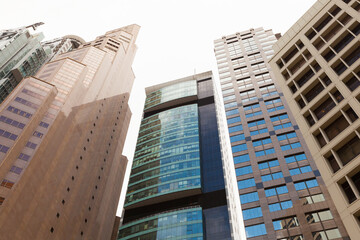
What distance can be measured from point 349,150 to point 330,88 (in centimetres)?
733

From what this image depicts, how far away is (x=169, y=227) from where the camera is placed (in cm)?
7900

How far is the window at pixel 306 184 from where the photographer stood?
55.7 metres

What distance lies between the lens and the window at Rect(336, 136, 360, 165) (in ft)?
82.2

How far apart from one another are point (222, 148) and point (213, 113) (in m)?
18.6

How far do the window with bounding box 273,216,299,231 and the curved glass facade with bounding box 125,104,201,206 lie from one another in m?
35.3

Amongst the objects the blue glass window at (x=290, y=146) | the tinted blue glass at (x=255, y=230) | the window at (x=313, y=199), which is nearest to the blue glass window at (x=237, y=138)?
the blue glass window at (x=290, y=146)

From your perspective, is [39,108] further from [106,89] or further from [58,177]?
[106,89]

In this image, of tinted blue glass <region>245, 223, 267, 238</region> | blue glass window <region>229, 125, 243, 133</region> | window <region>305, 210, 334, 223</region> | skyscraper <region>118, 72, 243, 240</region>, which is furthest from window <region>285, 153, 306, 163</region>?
skyscraper <region>118, 72, 243, 240</region>

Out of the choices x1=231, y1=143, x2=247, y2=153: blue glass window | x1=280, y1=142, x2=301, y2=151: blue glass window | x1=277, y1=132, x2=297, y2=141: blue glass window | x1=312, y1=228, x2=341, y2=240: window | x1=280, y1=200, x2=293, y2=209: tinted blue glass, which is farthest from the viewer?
x1=231, y1=143, x2=247, y2=153: blue glass window

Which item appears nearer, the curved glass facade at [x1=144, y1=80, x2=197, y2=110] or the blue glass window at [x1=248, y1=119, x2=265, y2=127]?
the blue glass window at [x1=248, y1=119, x2=265, y2=127]

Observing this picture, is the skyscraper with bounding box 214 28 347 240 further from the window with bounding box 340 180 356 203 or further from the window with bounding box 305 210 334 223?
the window with bounding box 340 180 356 203

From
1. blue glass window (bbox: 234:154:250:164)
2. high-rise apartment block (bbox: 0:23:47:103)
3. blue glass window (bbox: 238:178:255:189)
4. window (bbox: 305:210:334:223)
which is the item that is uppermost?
high-rise apartment block (bbox: 0:23:47:103)

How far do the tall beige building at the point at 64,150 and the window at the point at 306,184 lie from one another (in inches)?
2118

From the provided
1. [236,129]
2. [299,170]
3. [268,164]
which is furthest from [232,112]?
[299,170]
